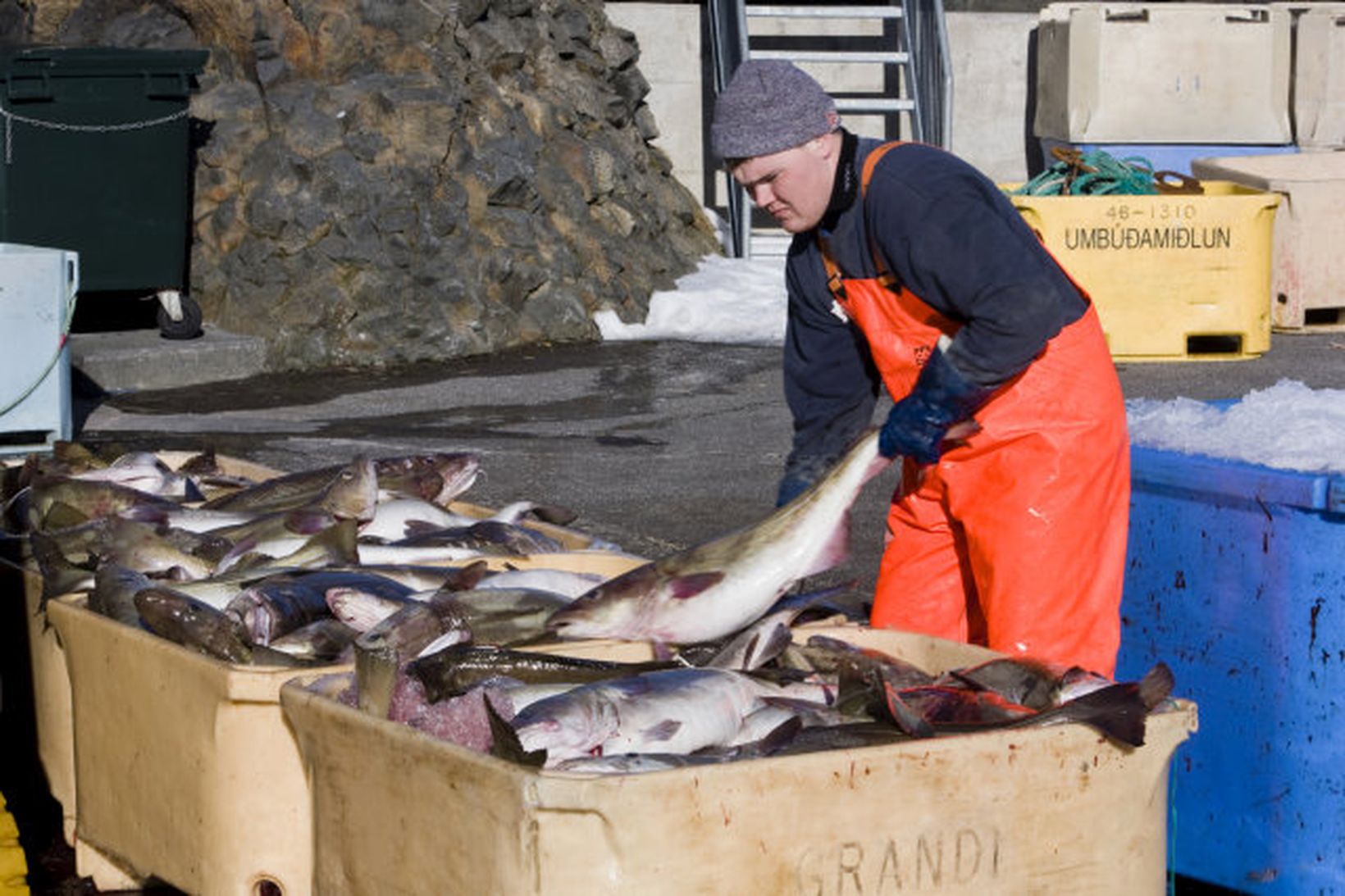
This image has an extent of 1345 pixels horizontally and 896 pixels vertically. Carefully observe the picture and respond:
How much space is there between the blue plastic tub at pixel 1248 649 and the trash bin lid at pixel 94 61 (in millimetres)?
7929

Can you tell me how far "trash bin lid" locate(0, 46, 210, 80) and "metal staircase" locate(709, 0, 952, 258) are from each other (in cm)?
449

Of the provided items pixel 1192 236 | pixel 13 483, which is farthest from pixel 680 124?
pixel 13 483

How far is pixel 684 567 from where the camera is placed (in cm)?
406

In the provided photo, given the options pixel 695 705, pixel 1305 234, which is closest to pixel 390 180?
pixel 1305 234

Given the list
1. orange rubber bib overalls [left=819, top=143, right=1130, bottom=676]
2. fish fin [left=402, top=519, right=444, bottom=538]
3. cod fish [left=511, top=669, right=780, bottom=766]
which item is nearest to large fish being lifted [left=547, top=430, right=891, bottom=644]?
orange rubber bib overalls [left=819, top=143, right=1130, bottom=676]

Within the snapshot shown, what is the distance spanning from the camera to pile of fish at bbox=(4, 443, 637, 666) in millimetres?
4121

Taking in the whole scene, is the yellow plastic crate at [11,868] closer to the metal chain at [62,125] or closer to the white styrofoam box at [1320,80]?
the metal chain at [62,125]

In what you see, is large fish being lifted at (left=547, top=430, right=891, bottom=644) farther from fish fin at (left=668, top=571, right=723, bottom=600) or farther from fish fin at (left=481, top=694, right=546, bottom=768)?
fish fin at (left=481, top=694, right=546, bottom=768)

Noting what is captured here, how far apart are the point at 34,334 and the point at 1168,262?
604 centimetres

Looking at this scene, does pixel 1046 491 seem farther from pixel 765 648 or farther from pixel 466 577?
pixel 466 577

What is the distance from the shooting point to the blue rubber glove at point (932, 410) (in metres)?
4.16

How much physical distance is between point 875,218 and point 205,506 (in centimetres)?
202

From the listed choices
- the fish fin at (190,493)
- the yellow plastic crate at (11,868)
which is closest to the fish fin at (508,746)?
the yellow plastic crate at (11,868)

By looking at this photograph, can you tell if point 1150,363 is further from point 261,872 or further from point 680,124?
point 261,872
